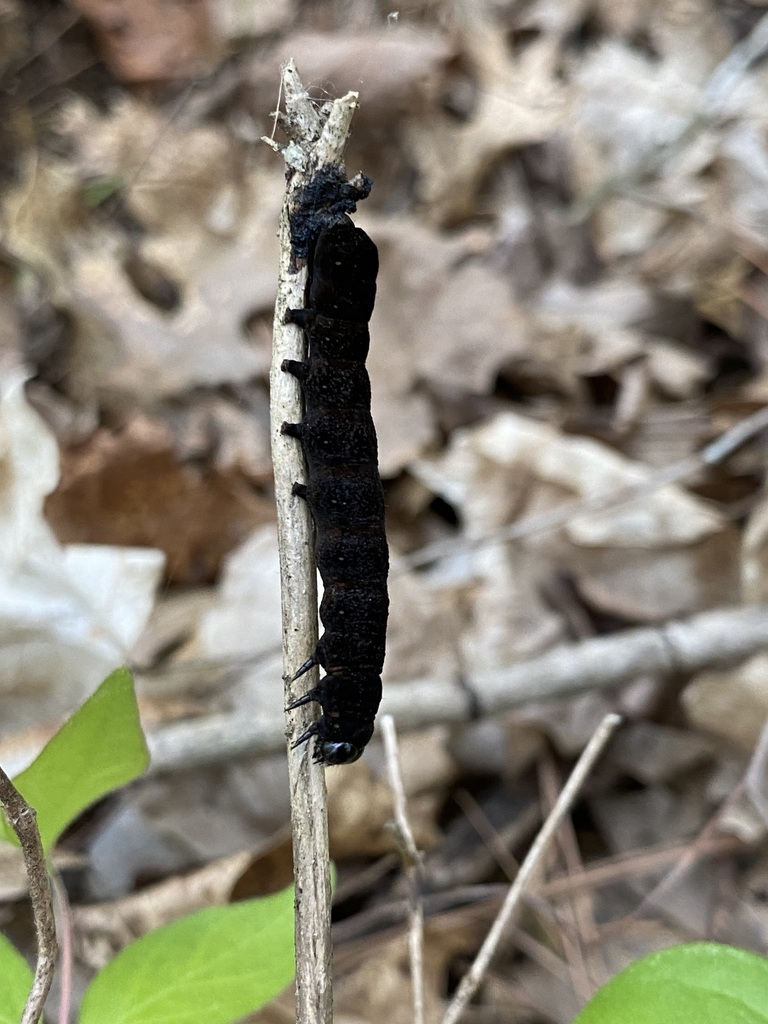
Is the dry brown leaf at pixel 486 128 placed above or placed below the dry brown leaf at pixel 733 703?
above

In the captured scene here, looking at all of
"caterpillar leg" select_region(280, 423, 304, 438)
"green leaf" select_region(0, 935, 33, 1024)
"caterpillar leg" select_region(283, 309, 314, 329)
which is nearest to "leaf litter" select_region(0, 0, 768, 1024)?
"green leaf" select_region(0, 935, 33, 1024)

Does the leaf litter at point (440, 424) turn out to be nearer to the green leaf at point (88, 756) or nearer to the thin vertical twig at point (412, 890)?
the thin vertical twig at point (412, 890)

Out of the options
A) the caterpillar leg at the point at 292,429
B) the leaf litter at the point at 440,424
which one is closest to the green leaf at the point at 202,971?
the caterpillar leg at the point at 292,429

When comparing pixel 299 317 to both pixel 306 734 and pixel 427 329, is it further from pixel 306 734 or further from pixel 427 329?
pixel 427 329

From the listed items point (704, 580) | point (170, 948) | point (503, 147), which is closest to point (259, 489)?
point (704, 580)

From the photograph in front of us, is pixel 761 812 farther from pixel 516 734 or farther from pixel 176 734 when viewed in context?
pixel 176 734
